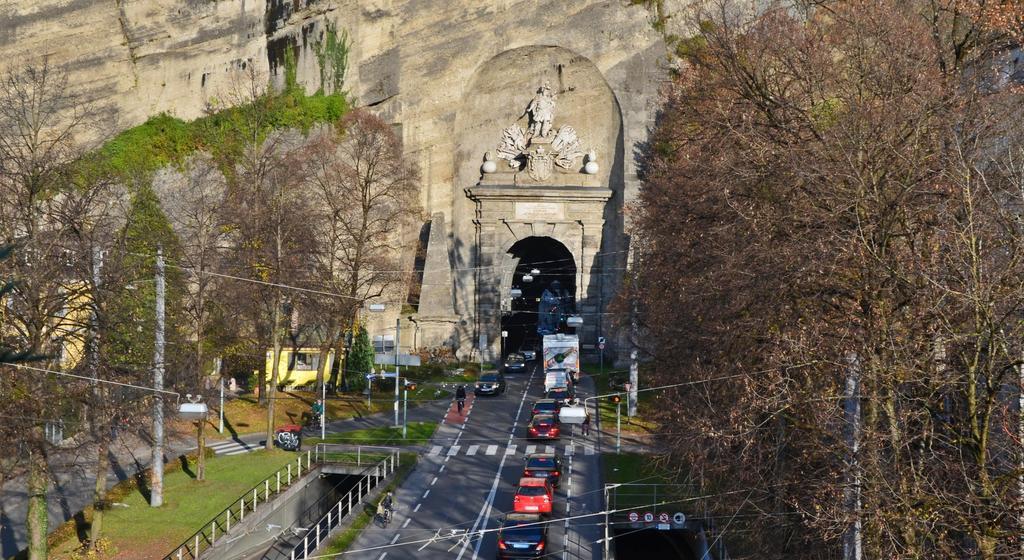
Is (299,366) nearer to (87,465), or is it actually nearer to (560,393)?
(560,393)

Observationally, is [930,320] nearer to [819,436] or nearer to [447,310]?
[819,436]

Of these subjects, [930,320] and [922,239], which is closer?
[930,320]

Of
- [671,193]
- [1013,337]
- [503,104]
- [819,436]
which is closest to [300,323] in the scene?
[503,104]

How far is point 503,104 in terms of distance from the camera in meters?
66.0

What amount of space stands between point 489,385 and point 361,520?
19.5m

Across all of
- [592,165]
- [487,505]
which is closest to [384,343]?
[592,165]

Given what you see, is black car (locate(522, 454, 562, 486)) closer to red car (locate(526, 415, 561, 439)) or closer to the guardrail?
red car (locate(526, 415, 561, 439))

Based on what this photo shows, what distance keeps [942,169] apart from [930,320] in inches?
104

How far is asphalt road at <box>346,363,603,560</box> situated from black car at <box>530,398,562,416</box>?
1109 millimetres

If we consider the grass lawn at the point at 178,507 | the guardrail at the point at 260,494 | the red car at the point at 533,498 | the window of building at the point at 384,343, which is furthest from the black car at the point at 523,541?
the window of building at the point at 384,343

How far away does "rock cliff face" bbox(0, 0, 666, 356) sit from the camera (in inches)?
2509

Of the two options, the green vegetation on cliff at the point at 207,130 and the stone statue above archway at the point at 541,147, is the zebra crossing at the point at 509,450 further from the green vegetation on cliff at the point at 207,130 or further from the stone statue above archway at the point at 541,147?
the green vegetation on cliff at the point at 207,130

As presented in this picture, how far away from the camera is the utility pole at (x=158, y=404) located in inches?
1250

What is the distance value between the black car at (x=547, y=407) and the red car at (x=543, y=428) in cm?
61
